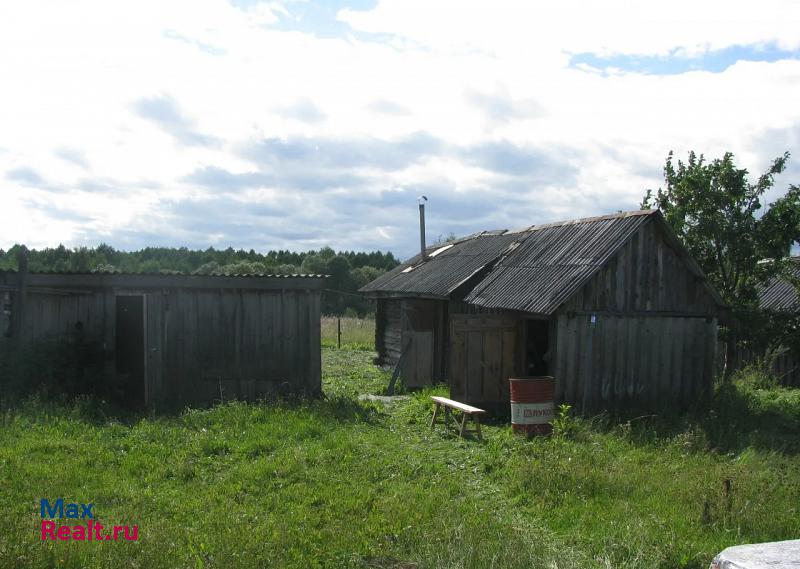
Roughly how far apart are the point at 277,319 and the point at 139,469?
5693 mm

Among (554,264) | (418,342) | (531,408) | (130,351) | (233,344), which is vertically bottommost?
(531,408)

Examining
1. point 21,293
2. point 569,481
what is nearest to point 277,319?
point 21,293

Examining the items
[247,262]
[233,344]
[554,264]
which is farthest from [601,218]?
[247,262]

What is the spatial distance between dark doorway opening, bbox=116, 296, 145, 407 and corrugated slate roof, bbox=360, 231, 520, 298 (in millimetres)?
6868

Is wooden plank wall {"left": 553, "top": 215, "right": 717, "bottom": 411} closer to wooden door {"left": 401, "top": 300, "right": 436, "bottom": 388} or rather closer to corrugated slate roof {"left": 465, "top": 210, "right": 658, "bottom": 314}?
corrugated slate roof {"left": 465, "top": 210, "right": 658, "bottom": 314}

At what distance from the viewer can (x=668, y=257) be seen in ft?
44.1

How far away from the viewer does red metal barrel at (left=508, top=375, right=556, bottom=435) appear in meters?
A: 11.0

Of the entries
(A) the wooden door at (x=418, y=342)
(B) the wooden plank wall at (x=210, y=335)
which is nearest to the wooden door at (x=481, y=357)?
(B) the wooden plank wall at (x=210, y=335)

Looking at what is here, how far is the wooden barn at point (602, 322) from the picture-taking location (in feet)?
42.0

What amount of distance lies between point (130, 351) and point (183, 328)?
1.44m

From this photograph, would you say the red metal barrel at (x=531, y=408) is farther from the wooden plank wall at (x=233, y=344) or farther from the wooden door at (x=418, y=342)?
the wooden door at (x=418, y=342)

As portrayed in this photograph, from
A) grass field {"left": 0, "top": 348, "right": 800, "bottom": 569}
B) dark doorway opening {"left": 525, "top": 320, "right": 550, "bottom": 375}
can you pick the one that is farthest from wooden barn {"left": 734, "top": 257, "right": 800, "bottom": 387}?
grass field {"left": 0, "top": 348, "right": 800, "bottom": 569}

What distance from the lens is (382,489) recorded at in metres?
8.09

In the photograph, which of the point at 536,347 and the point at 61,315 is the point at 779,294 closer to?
the point at 536,347
